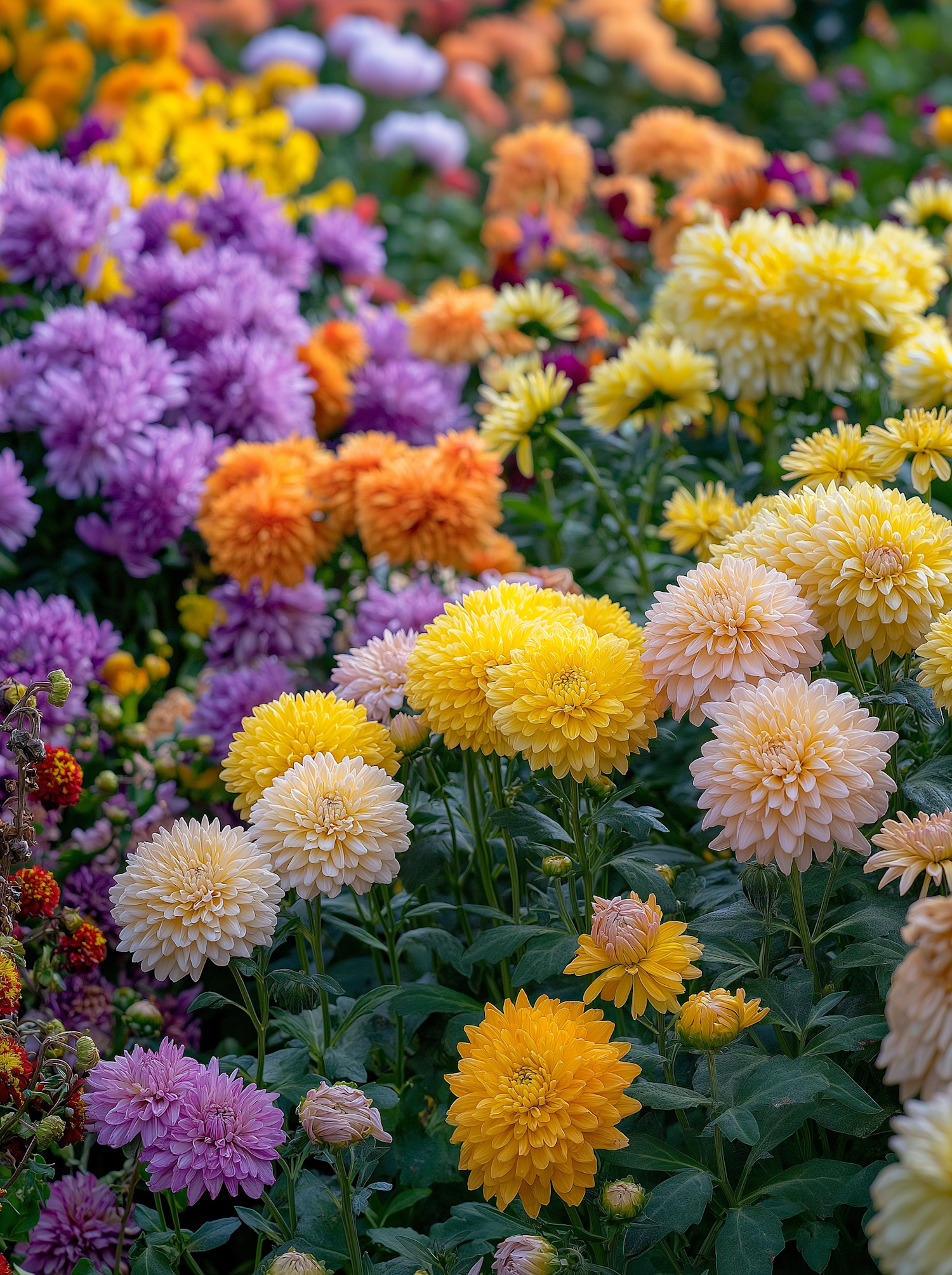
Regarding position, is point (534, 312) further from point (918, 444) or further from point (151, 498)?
point (918, 444)

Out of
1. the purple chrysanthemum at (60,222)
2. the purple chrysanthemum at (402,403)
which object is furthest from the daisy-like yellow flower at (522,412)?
the purple chrysanthemum at (60,222)

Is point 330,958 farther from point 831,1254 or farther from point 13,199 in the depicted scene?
point 13,199

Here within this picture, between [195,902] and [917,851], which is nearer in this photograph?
[917,851]

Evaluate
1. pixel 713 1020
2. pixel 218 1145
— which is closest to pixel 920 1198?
pixel 713 1020

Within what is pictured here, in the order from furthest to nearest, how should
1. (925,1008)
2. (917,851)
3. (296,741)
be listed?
1. (296,741)
2. (917,851)
3. (925,1008)

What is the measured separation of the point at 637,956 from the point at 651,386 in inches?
44.1

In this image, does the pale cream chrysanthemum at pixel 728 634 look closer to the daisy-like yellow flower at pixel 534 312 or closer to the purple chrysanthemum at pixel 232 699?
the purple chrysanthemum at pixel 232 699

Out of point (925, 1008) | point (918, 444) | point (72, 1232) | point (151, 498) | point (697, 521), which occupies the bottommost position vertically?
point (72, 1232)

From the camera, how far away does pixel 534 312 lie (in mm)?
2195

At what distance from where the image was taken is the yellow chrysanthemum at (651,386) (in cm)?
192

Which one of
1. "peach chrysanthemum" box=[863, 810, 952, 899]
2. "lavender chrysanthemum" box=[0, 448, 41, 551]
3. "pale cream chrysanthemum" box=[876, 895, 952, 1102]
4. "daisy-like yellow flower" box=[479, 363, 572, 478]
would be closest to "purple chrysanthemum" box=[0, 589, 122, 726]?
"lavender chrysanthemum" box=[0, 448, 41, 551]

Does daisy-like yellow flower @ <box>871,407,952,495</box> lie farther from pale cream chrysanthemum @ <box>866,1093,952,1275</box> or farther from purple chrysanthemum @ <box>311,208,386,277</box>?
purple chrysanthemum @ <box>311,208,386,277</box>

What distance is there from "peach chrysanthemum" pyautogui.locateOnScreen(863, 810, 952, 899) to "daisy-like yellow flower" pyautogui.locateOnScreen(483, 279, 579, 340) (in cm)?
139

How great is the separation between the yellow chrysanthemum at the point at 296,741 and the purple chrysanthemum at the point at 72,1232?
0.54 metres
